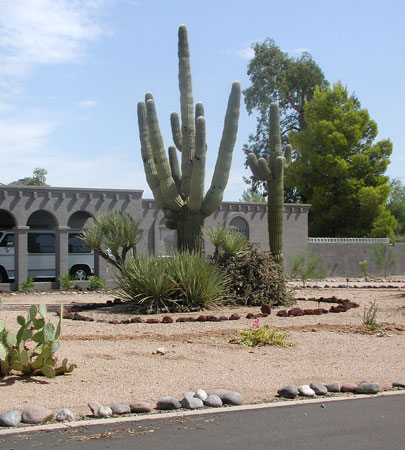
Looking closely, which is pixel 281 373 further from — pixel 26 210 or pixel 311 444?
pixel 26 210

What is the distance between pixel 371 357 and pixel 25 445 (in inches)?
207

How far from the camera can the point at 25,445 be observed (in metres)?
5.05

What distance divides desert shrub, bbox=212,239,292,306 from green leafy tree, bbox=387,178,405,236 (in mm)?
36557

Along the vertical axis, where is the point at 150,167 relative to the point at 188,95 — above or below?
below

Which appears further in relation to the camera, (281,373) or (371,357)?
(371,357)

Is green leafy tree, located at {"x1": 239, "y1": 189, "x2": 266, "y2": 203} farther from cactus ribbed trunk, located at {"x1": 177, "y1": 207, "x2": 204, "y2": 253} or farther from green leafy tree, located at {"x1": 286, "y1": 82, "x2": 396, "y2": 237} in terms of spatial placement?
cactus ribbed trunk, located at {"x1": 177, "y1": 207, "x2": 204, "y2": 253}

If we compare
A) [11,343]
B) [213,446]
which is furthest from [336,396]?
[11,343]

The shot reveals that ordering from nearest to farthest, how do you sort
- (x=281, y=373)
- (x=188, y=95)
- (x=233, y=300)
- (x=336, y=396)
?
(x=336, y=396) → (x=281, y=373) → (x=233, y=300) → (x=188, y=95)

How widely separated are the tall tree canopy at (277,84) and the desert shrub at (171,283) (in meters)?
35.9

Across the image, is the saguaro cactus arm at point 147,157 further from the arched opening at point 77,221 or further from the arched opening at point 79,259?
the arched opening at point 77,221

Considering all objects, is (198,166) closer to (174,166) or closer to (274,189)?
(174,166)

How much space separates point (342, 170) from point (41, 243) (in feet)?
69.6

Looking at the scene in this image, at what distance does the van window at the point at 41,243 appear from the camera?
83.5ft

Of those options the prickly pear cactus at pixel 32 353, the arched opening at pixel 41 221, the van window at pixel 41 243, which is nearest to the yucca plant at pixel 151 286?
the prickly pear cactus at pixel 32 353
